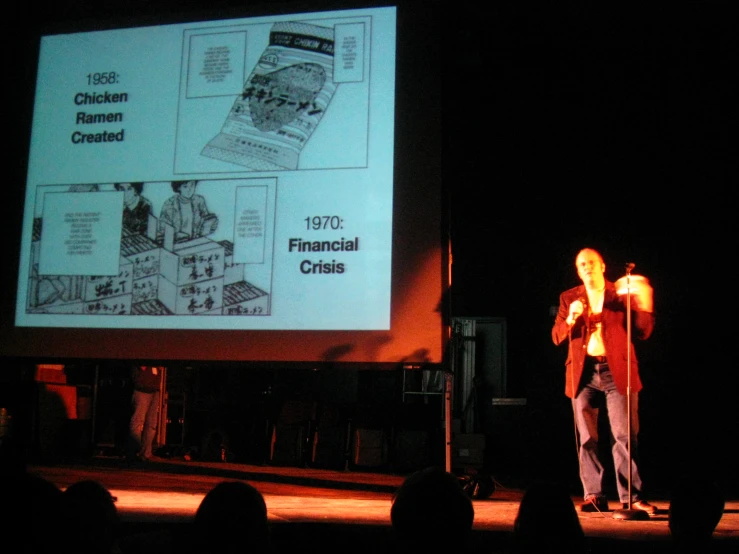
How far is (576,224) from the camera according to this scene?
20.0 feet

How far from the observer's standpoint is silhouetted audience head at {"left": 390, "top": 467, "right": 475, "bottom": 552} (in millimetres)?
1271

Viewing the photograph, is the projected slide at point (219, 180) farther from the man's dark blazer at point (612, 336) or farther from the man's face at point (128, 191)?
the man's dark blazer at point (612, 336)

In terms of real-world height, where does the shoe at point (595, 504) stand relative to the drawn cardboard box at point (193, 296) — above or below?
below

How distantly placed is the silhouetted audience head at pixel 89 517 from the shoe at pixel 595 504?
2248 millimetres

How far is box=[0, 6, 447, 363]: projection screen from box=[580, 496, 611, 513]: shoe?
92 centimetres

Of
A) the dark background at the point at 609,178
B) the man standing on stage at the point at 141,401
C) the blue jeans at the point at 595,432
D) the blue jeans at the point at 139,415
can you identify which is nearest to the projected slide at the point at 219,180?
the dark background at the point at 609,178

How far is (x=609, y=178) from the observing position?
5.68 metres

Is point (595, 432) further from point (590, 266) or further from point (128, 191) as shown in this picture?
point (128, 191)

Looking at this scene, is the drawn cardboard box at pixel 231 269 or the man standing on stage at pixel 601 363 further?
the drawn cardboard box at pixel 231 269

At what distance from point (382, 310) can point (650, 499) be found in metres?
1.94

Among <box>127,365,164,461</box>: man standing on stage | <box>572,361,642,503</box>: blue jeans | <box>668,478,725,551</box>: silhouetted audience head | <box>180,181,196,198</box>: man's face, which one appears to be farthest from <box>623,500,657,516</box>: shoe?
<box>127,365,164,461</box>: man standing on stage

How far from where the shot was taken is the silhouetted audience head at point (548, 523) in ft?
4.45

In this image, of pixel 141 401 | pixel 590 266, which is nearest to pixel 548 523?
pixel 590 266

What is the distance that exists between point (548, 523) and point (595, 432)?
1980 mm
